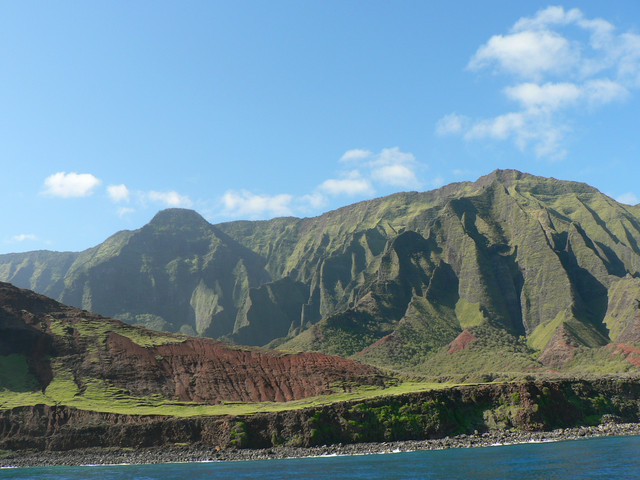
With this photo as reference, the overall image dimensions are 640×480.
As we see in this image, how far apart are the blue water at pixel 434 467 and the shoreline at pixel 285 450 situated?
472 cm

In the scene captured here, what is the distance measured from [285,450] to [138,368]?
173ft

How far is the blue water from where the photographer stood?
69.6 metres

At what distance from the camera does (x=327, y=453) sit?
4045 inches

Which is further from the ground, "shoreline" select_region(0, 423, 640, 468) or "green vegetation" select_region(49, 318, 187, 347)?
"green vegetation" select_region(49, 318, 187, 347)

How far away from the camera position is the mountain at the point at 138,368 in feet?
445

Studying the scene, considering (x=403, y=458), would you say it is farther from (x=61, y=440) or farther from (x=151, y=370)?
(x=151, y=370)

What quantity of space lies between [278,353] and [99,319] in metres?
49.1

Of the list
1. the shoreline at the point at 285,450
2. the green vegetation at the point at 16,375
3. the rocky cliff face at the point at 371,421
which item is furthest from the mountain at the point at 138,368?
Result: the shoreline at the point at 285,450

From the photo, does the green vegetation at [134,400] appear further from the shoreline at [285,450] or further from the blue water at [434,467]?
the blue water at [434,467]

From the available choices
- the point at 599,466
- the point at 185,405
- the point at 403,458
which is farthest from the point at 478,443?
the point at 185,405

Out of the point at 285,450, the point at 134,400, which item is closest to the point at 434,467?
the point at 285,450

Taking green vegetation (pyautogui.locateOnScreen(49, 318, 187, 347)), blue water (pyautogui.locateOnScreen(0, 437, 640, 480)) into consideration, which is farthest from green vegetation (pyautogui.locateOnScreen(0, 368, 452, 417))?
blue water (pyautogui.locateOnScreen(0, 437, 640, 480))

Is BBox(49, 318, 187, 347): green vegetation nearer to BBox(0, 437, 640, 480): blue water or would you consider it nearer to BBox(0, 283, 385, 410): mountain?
BBox(0, 283, 385, 410): mountain

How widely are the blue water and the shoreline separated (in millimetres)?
4717
